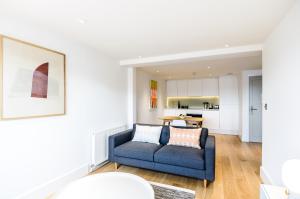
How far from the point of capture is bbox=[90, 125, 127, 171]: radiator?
299 centimetres

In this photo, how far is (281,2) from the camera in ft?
5.28

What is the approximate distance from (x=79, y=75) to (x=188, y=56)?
2075 millimetres

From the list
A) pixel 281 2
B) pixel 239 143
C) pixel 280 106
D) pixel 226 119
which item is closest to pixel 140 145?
pixel 280 106

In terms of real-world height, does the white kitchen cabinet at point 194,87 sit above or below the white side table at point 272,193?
above

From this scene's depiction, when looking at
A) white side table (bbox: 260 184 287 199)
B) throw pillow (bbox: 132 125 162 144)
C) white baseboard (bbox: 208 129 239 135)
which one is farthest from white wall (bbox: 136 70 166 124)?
white side table (bbox: 260 184 287 199)

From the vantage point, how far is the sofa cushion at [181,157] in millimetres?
2447

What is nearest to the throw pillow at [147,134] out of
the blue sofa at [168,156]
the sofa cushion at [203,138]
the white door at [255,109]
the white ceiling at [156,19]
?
the blue sofa at [168,156]

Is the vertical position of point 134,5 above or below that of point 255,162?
above

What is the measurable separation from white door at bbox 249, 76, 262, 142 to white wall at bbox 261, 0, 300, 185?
2814mm

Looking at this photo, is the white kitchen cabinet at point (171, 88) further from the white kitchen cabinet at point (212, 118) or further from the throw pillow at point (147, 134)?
the throw pillow at point (147, 134)

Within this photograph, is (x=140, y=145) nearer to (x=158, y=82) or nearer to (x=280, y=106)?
(x=280, y=106)

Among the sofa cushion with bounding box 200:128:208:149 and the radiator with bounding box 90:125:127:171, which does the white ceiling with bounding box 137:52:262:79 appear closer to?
the sofa cushion with bounding box 200:128:208:149

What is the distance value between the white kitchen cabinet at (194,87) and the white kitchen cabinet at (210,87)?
0.53 ft

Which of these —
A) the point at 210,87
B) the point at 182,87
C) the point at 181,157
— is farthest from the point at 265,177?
the point at 182,87
